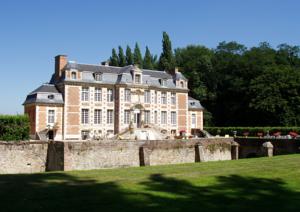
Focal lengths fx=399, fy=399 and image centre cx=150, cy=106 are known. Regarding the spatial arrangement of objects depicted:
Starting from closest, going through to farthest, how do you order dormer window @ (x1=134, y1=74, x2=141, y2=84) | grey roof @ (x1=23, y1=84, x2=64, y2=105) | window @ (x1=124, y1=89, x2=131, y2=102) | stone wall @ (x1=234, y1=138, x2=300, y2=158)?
stone wall @ (x1=234, y1=138, x2=300, y2=158) → grey roof @ (x1=23, y1=84, x2=64, y2=105) → window @ (x1=124, y1=89, x2=131, y2=102) → dormer window @ (x1=134, y1=74, x2=141, y2=84)

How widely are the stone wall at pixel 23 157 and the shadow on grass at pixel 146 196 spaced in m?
10.8

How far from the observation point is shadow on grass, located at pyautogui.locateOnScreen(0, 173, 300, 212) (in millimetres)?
7289

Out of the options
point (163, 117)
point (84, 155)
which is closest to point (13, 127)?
point (84, 155)

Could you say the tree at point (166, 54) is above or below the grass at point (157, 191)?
above

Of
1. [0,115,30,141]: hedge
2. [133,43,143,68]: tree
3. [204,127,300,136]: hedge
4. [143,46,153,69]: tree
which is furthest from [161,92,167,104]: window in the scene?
[133,43,143,68]: tree

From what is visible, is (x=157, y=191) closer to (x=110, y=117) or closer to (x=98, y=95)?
(x=98, y=95)

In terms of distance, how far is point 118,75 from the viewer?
36.8 metres

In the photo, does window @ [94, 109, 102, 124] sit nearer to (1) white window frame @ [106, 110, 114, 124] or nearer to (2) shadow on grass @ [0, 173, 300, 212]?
(1) white window frame @ [106, 110, 114, 124]

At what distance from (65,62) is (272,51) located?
27.9m

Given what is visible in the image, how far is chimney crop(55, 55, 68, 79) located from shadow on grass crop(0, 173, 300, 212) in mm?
25392

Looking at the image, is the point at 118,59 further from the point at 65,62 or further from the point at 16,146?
the point at 16,146

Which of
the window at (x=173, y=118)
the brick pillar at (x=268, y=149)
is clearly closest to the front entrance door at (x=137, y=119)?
the window at (x=173, y=118)

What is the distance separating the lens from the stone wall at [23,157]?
20.3m

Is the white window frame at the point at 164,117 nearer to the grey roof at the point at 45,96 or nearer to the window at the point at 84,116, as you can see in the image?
the window at the point at 84,116
